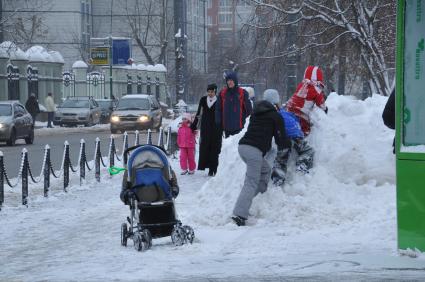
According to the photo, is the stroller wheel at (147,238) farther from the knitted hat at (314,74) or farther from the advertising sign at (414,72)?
the knitted hat at (314,74)

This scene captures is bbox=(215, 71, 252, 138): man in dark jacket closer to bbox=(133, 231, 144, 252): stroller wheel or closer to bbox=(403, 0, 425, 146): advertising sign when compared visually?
bbox=(133, 231, 144, 252): stroller wheel

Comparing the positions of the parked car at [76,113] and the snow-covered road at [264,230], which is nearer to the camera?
the snow-covered road at [264,230]

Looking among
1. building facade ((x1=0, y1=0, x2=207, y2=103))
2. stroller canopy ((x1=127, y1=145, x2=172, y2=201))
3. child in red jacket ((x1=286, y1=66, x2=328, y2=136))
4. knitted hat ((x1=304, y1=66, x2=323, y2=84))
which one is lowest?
stroller canopy ((x1=127, y1=145, x2=172, y2=201))

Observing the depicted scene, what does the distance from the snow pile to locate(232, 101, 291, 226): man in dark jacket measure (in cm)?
25

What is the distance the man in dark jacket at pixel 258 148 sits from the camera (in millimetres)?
12328

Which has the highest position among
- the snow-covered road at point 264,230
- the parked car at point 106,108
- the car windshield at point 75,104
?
the snow-covered road at point 264,230

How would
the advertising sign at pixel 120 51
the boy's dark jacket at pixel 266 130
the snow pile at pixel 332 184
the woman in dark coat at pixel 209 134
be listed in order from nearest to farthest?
1. the snow pile at pixel 332 184
2. the boy's dark jacket at pixel 266 130
3. the woman in dark coat at pixel 209 134
4. the advertising sign at pixel 120 51

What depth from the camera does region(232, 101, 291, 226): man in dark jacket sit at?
485 inches

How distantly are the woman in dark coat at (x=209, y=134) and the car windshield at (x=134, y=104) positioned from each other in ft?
78.2

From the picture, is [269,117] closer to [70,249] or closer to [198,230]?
[198,230]

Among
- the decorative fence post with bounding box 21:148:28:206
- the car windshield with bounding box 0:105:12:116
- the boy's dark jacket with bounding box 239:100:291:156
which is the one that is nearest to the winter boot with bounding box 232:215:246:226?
the boy's dark jacket with bounding box 239:100:291:156

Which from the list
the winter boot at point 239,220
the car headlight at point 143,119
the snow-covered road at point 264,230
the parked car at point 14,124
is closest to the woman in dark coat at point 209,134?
the snow-covered road at point 264,230

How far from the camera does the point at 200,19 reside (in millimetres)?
130750

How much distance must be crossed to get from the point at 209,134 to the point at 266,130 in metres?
7.06
